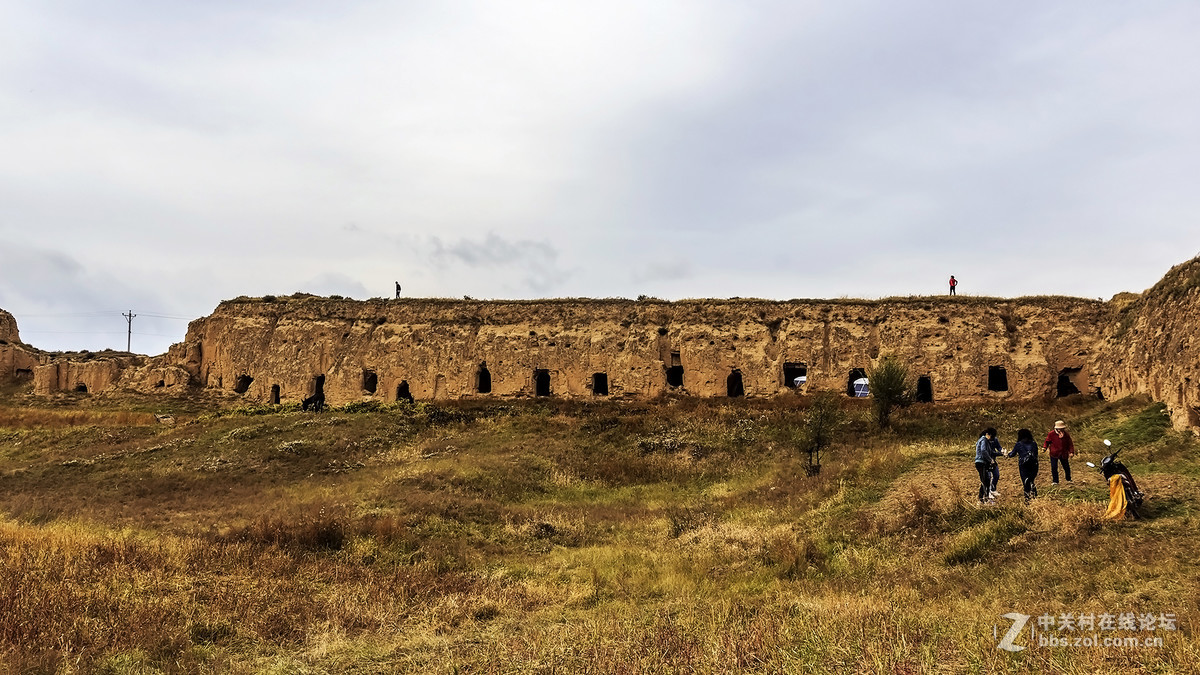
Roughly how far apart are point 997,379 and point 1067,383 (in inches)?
93.1

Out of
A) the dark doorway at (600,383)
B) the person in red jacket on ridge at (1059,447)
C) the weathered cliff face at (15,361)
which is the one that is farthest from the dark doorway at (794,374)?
the weathered cliff face at (15,361)

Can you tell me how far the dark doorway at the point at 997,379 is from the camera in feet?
90.8

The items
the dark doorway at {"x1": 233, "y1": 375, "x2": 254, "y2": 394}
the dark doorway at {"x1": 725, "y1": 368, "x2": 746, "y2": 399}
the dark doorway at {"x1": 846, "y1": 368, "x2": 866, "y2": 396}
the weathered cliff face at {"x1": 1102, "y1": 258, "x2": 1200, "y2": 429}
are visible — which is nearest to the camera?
the weathered cliff face at {"x1": 1102, "y1": 258, "x2": 1200, "y2": 429}

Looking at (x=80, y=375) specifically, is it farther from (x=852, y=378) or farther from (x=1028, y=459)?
(x=1028, y=459)

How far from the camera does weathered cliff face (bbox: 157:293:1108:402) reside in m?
27.3

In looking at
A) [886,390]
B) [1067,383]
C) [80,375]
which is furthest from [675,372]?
[80,375]

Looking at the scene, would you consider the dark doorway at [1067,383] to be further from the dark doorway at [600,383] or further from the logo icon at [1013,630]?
the logo icon at [1013,630]

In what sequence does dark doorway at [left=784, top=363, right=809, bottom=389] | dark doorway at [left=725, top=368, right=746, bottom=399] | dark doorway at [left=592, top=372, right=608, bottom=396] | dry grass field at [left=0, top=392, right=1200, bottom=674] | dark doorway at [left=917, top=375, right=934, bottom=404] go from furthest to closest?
dark doorway at [left=592, top=372, right=608, bottom=396] → dark doorway at [left=725, top=368, right=746, bottom=399] → dark doorway at [left=784, top=363, right=809, bottom=389] → dark doorway at [left=917, top=375, right=934, bottom=404] → dry grass field at [left=0, top=392, right=1200, bottom=674]

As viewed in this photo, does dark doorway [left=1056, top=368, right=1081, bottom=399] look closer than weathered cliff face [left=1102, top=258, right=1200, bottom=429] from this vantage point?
No

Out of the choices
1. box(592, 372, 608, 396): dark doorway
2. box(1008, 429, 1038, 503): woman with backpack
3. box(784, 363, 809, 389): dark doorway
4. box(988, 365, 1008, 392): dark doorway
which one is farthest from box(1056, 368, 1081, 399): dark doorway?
box(1008, 429, 1038, 503): woman with backpack

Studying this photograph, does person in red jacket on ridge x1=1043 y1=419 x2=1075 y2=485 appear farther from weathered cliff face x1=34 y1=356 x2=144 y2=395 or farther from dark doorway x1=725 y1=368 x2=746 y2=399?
weathered cliff face x1=34 y1=356 x2=144 y2=395

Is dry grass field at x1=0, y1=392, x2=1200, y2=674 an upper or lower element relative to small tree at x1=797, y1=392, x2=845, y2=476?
lower

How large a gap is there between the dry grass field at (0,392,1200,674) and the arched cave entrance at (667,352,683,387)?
7727 mm

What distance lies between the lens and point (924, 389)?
92.8 feet
